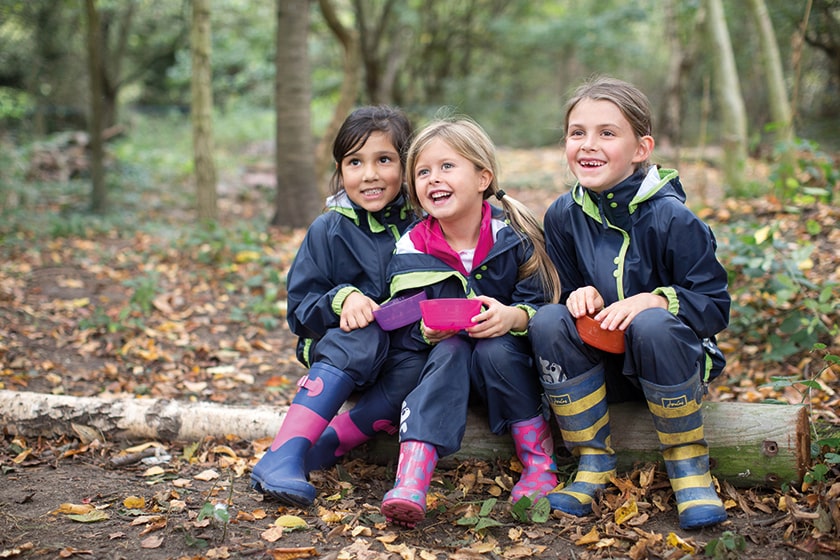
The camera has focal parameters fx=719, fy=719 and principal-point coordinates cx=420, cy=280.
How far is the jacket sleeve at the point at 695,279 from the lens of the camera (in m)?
2.32

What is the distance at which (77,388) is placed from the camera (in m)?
3.71

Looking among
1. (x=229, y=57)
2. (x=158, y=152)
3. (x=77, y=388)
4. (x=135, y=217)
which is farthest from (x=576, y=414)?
(x=229, y=57)

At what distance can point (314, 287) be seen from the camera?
111 inches

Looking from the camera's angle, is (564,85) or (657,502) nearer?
(657,502)

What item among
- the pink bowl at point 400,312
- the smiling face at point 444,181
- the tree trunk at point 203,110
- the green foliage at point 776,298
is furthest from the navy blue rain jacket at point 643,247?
the tree trunk at point 203,110

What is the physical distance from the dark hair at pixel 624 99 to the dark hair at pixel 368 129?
678mm

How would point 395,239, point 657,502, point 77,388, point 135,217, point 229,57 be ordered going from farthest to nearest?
point 229,57 → point 135,217 → point 77,388 → point 395,239 → point 657,502

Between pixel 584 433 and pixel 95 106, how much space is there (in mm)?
7096

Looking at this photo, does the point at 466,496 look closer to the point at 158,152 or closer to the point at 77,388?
the point at 77,388

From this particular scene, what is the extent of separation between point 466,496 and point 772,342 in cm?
182

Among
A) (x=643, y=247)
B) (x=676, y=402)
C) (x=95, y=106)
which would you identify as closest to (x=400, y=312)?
(x=643, y=247)

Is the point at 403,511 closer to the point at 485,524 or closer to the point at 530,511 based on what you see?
the point at 485,524

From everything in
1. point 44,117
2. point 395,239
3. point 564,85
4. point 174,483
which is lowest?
point 174,483

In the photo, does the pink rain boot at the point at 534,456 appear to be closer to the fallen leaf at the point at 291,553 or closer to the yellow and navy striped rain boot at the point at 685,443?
the yellow and navy striped rain boot at the point at 685,443
